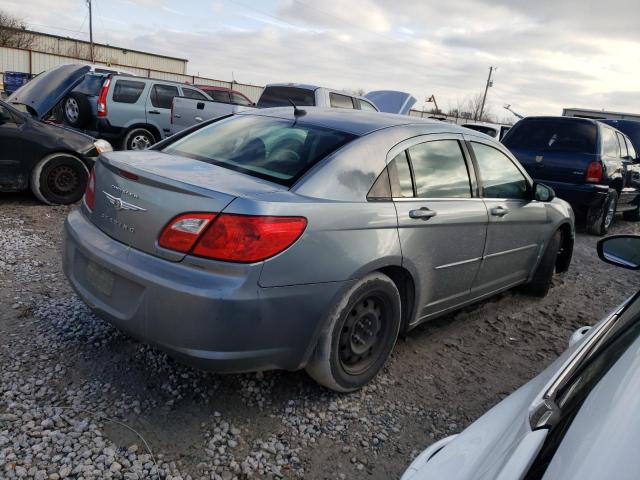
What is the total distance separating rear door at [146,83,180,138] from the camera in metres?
11.2

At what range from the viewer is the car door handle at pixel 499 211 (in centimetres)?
381

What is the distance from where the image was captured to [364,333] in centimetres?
304

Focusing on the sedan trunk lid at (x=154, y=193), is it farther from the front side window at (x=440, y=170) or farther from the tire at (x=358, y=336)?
the front side window at (x=440, y=170)

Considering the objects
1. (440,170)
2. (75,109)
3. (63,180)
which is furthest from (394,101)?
(440,170)

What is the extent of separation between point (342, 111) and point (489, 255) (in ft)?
4.87

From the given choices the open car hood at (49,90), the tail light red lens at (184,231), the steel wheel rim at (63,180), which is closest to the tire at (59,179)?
the steel wheel rim at (63,180)

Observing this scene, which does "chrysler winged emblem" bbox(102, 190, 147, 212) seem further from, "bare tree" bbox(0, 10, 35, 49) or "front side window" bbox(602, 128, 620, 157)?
"bare tree" bbox(0, 10, 35, 49)

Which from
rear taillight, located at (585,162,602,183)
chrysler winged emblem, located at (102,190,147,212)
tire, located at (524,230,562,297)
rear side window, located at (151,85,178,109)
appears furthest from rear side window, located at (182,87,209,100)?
chrysler winged emblem, located at (102,190,147,212)

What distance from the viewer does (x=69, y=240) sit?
9.94ft

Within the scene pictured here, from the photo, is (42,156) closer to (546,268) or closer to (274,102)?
(274,102)

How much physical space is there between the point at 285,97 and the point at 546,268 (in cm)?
667

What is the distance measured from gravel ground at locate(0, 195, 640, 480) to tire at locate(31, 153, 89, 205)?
2664 mm

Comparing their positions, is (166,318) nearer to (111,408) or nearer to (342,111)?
(111,408)

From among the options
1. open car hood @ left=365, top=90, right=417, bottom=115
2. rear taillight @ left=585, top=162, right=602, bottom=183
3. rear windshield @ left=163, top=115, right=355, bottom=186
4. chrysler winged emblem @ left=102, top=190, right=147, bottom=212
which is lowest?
chrysler winged emblem @ left=102, top=190, right=147, bottom=212
